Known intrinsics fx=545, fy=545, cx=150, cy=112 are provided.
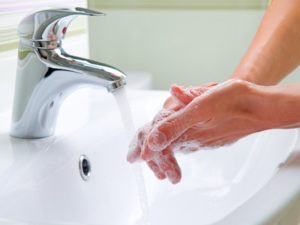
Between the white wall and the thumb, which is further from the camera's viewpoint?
the white wall

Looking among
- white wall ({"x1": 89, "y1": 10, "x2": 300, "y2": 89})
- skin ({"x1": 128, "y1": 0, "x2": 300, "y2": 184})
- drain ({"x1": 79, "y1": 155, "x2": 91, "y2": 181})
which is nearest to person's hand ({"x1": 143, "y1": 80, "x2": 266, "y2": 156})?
skin ({"x1": 128, "y1": 0, "x2": 300, "y2": 184})

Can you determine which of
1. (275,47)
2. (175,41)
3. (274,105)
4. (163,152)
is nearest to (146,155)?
(163,152)

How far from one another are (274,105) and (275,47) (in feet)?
0.77

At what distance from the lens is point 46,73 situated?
603 mm

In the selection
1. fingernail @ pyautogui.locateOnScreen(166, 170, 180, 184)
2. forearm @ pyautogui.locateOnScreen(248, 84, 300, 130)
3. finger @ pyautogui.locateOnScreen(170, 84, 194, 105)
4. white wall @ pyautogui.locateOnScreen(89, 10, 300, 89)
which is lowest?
white wall @ pyautogui.locateOnScreen(89, 10, 300, 89)

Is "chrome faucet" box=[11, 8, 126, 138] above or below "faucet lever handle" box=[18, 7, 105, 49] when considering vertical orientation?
below

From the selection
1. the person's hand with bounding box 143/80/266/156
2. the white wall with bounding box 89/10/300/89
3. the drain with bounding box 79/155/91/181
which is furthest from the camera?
the white wall with bounding box 89/10/300/89

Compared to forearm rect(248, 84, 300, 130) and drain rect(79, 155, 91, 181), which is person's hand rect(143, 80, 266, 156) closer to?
forearm rect(248, 84, 300, 130)

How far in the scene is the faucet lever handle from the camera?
1.86ft

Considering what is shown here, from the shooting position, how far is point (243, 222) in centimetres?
39

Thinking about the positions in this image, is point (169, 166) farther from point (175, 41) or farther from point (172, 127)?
point (175, 41)

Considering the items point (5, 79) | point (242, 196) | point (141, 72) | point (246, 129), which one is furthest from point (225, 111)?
point (141, 72)

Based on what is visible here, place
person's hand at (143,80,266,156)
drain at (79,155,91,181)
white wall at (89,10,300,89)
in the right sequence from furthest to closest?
white wall at (89,10,300,89) < drain at (79,155,91,181) < person's hand at (143,80,266,156)

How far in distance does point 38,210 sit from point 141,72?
753 mm
